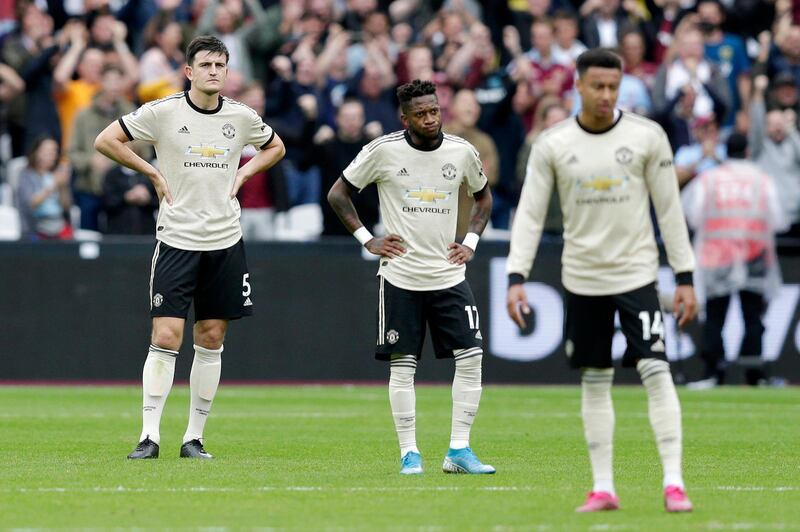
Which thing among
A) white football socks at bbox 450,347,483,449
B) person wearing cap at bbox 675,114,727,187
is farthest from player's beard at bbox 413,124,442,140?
person wearing cap at bbox 675,114,727,187

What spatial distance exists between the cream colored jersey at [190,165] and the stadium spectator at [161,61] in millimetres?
9317

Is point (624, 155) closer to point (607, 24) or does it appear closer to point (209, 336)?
point (209, 336)

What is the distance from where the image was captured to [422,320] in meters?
10.1

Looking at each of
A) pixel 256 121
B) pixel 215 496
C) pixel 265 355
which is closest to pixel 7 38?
pixel 265 355

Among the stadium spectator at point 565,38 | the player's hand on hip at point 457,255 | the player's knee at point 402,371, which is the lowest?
the player's knee at point 402,371

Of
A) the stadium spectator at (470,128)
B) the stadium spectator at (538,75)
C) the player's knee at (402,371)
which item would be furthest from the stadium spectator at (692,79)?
the player's knee at (402,371)

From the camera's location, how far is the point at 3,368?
19000 mm

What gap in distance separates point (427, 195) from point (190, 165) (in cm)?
177

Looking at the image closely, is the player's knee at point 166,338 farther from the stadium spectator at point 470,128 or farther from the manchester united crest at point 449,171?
the stadium spectator at point 470,128

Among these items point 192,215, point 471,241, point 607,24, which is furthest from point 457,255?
point 607,24

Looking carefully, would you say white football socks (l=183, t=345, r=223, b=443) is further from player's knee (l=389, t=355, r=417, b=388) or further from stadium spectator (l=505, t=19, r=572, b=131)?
stadium spectator (l=505, t=19, r=572, b=131)

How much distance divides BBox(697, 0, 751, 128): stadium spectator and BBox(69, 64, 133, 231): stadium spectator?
7.91 metres

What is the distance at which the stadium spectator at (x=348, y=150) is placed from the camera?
757 inches

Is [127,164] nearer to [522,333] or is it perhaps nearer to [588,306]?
[588,306]
